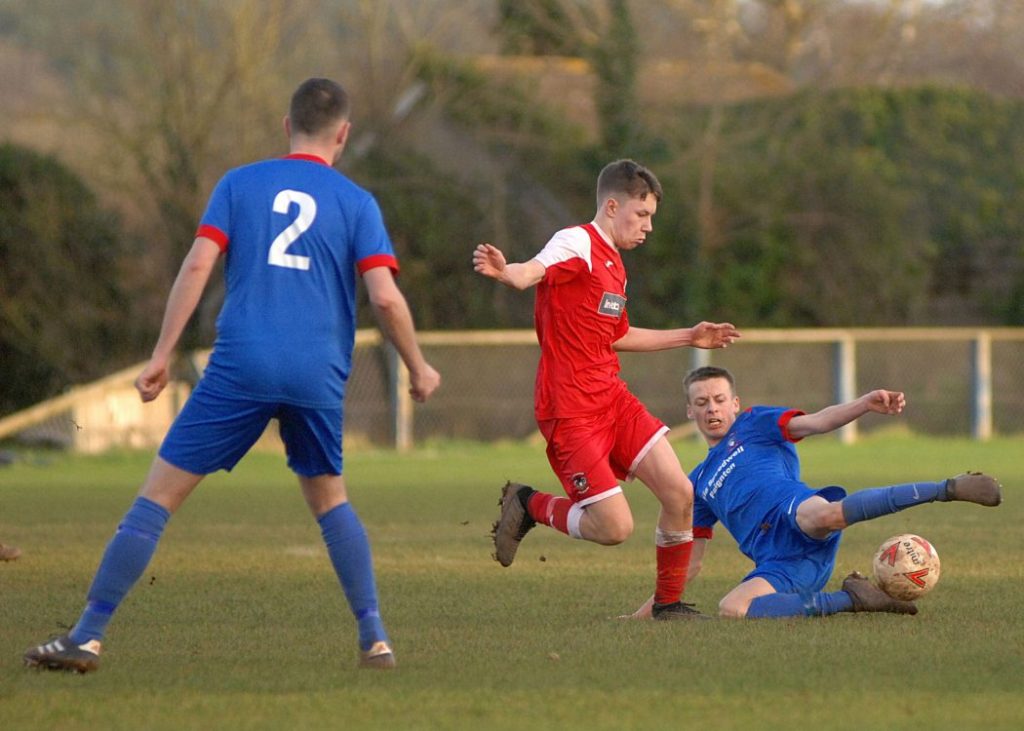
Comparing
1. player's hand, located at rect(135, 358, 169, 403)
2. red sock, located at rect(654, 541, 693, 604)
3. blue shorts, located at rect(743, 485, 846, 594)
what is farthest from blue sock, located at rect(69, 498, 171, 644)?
blue shorts, located at rect(743, 485, 846, 594)

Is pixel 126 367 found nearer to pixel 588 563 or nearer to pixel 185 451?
pixel 588 563

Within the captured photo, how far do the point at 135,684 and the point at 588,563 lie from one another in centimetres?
436

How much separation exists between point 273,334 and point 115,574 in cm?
96

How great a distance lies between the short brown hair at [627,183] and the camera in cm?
691

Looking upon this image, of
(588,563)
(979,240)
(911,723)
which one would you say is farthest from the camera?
(979,240)

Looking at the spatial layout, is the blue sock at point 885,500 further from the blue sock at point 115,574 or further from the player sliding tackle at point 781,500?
the blue sock at point 115,574

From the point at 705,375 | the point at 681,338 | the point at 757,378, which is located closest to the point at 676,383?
the point at 757,378

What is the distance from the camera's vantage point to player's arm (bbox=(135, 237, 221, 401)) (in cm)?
525

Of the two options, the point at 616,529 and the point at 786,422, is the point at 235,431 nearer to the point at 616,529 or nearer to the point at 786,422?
the point at 616,529

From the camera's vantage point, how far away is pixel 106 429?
20.2 meters

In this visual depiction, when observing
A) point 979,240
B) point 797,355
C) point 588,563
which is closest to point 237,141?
point 797,355

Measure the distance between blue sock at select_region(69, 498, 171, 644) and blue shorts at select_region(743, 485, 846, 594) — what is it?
110 inches

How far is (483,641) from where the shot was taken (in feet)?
20.3

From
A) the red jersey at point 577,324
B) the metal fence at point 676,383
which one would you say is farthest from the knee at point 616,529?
the metal fence at point 676,383
